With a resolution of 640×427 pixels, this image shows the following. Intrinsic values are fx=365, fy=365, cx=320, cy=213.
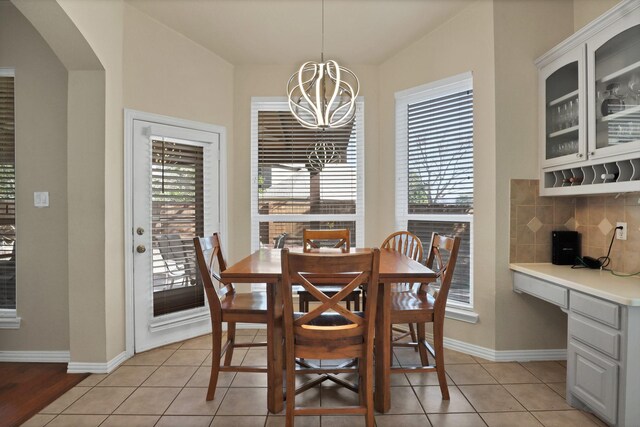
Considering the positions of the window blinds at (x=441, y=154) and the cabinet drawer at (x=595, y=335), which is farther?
the window blinds at (x=441, y=154)

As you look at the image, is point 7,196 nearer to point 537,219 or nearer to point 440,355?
point 440,355

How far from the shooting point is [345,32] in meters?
3.17

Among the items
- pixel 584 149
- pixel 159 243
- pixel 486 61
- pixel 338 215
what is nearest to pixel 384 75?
pixel 486 61

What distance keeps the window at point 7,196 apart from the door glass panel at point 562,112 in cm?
401

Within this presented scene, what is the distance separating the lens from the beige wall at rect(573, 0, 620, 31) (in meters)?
2.51

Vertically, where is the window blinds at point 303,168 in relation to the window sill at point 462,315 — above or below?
above

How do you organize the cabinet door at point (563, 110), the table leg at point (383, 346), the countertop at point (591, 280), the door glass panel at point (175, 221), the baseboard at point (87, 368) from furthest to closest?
the door glass panel at point (175, 221), the baseboard at point (87, 368), the cabinet door at point (563, 110), the table leg at point (383, 346), the countertop at point (591, 280)

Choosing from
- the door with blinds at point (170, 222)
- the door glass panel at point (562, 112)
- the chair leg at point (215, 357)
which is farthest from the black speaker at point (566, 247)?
the door with blinds at point (170, 222)

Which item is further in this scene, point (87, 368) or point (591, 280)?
point (87, 368)

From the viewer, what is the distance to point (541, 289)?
2.42 metres

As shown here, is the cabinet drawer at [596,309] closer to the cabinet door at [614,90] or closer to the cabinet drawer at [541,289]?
the cabinet drawer at [541,289]

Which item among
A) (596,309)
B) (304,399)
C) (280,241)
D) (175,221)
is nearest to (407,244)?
(280,241)

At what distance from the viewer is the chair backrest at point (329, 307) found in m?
1.70

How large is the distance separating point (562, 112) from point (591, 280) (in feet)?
3.91
